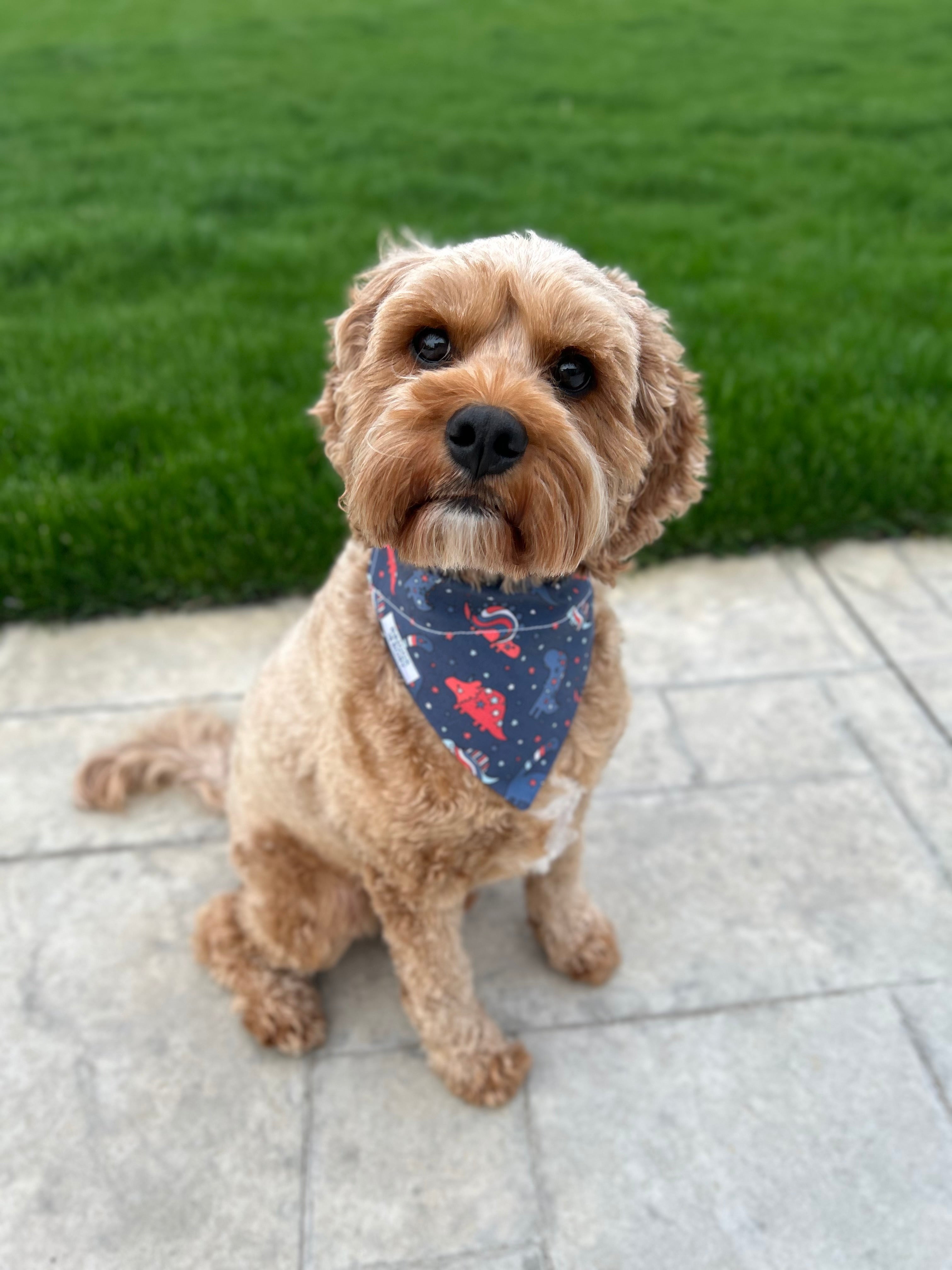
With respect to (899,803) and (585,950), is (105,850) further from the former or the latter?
(899,803)

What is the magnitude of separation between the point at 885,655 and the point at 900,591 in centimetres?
44

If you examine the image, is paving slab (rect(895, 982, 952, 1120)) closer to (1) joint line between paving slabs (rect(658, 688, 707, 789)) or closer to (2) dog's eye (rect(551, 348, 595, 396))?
(1) joint line between paving slabs (rect(658, 688, 707, 789))

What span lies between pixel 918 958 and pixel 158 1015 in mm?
2068

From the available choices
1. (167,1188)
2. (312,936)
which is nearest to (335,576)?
(312,936)

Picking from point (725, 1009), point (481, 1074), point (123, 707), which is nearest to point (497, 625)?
point (481, 1074)

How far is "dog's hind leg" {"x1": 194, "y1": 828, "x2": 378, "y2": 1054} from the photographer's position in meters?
2.42

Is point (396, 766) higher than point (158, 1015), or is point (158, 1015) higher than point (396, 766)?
point (396, 766)

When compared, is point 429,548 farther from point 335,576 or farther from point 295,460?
point 295,460

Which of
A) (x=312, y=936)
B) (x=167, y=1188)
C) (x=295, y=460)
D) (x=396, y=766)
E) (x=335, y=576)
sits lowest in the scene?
(x=167, y=1188)

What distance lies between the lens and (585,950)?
254 centimetres

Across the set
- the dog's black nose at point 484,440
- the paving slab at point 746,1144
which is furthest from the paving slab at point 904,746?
the dog's black nose at point 484,440

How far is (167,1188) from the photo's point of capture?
218 cm

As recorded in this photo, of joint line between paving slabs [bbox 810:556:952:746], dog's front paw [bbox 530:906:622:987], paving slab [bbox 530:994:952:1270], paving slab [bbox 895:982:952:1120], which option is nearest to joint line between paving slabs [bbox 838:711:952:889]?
joint line between paving slabs [bbox 810:556:952:746]

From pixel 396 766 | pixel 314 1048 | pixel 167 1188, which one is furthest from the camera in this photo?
pixel 314 1048
